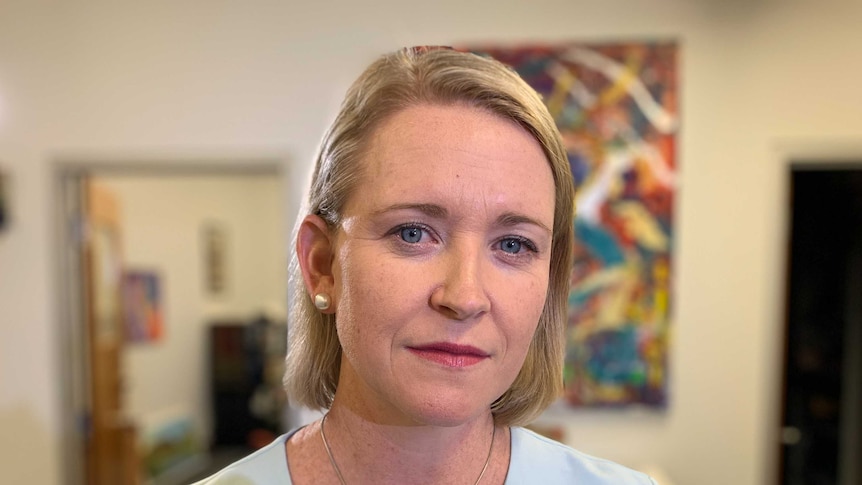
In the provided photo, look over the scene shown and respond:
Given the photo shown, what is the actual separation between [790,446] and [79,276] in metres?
3.15

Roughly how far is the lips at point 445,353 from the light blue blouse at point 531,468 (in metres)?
0.26

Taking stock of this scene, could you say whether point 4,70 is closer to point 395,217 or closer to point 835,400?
point 395,217

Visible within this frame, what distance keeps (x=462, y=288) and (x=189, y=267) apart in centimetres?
401

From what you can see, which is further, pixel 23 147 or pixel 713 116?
pixel 23 147

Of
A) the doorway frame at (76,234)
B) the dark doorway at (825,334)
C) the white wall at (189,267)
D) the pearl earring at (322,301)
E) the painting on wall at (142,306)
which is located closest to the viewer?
the pearl earring at (322,301)

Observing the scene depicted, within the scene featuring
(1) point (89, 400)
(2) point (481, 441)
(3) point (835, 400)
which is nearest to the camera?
(2) point (481, 441)

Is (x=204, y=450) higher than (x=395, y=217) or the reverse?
the reverse

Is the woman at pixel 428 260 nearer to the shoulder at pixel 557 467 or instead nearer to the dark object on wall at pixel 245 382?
the shoulder at pixel 557 467

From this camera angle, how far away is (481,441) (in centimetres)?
75

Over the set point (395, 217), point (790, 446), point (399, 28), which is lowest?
point (790, 446)

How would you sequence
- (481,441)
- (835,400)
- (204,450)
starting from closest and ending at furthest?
(481,441) → (835,400) → (204,450)

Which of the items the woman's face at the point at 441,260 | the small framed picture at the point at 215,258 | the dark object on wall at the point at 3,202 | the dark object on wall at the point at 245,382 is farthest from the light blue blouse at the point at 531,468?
the small framed picture at the point at 215,258

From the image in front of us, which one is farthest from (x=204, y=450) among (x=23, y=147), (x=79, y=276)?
(x=23, y=147)

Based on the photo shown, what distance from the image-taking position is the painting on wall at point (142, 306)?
3504 mm
